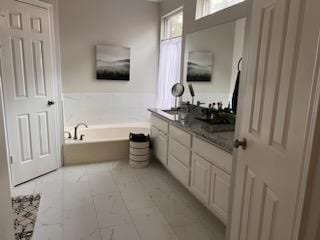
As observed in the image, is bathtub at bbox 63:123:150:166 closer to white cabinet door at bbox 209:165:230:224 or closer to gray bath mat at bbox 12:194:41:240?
gray bath mat at bbox 12:194:41:240

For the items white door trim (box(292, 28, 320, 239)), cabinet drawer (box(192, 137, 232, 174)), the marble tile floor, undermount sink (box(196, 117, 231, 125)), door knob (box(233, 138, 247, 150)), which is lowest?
the marble tile floor

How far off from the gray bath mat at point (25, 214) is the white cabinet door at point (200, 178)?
1.53m

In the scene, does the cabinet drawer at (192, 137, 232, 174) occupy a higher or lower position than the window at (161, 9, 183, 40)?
lower

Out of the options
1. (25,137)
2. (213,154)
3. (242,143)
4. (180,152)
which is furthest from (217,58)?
(25,137)

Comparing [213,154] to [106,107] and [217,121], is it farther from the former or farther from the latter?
[106,107]

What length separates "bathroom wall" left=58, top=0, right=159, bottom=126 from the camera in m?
4.06

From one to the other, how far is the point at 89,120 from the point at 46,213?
224cm

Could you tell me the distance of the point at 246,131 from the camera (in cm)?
141

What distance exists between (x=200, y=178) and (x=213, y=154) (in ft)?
1.18

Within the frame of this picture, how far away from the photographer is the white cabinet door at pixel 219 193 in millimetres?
1949

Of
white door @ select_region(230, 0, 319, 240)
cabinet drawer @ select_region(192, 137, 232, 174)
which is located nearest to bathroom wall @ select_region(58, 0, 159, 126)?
cabinet drawer @ select_region(192, 137, 232, 174)

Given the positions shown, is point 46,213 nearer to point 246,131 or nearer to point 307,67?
point 246,131

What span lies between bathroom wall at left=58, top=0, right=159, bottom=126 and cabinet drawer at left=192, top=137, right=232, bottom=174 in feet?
8.16

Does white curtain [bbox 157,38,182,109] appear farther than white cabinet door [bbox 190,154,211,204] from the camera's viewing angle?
Yes
